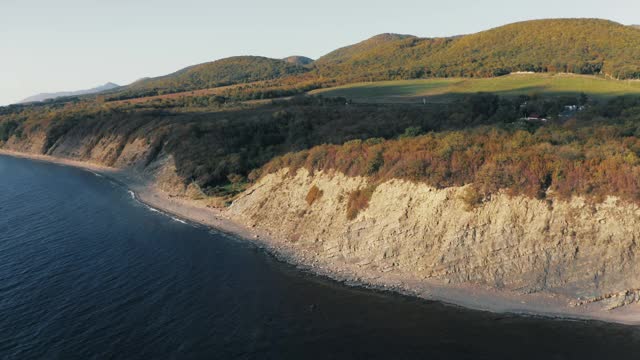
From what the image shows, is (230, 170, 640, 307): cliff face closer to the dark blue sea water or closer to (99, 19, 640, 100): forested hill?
the dark blue sea water

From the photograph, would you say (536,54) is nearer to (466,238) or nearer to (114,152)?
(466,238)

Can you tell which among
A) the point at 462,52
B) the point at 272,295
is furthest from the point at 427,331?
the point at 462,52

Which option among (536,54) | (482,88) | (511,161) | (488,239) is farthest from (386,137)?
(536,54)

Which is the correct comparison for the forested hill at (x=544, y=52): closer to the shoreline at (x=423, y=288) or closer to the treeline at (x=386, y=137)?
the treeline at (x=386, y=137)

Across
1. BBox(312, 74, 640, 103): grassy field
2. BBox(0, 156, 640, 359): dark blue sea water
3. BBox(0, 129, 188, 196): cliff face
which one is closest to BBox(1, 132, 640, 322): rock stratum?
BBox(0, 156, 640, 359): dark blue sea water

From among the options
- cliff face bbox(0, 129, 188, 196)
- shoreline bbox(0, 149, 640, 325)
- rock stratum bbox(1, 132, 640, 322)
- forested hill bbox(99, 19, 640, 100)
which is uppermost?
forested hill bbox(99, 19, 640, 100)
